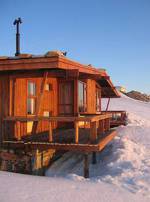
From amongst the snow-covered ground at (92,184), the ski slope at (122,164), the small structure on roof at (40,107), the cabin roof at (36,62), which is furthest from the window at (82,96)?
the snow-covered ground at (92,184)

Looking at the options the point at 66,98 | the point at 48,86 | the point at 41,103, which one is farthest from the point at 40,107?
the point at 66,98

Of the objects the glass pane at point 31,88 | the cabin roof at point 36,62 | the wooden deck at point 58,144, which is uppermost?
the cabin roof at point 36,62

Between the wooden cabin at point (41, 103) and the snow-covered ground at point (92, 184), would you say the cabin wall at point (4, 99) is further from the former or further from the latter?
the snow-covered ground at point (92, 184)

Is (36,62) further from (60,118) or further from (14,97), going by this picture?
(60,118)

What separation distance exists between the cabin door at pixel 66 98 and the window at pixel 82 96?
0.79 meters

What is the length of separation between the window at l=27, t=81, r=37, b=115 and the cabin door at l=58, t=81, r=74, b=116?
2587 mm

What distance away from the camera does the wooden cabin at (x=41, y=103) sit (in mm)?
10602

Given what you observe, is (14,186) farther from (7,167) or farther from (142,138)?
(142,138)

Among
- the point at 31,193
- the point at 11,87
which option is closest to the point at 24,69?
the point at 11,87

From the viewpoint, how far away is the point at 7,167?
35.8 ft

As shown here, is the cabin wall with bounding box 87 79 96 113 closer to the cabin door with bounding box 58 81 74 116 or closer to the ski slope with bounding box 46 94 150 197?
the ski slope with bounding box 46 94 150 197

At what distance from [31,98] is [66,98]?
9.63ft

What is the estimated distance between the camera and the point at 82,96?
17.2 m

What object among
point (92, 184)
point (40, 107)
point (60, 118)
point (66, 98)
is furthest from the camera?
point (66, 98)
